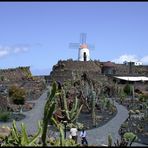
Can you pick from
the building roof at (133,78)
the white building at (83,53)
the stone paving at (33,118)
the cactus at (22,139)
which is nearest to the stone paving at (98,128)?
the stone paving at (33,118)

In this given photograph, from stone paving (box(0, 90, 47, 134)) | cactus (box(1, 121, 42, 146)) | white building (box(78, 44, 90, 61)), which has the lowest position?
stone paving (box(0, 90, 47, 134))

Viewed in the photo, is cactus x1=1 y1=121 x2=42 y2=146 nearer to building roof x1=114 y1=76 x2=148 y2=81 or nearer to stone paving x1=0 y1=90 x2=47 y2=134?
stone paving x1=0 y1=90 x2=47 y2=134

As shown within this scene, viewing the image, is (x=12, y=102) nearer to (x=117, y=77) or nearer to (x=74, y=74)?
(x=74, y=74)

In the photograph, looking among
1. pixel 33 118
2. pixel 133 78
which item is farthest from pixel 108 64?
pixel 33 118

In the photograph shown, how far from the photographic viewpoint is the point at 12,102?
35.7m

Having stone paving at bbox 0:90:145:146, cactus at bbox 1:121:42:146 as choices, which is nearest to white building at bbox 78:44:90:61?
stone paving at bbox 0:90:145:146

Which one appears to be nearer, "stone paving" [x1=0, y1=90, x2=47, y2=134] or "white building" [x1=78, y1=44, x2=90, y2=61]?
"stone paving" [x1=0, y1=90, x2=47, y2=134]

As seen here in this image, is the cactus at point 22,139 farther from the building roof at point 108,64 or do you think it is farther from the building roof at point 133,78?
the building roof at point 108,64

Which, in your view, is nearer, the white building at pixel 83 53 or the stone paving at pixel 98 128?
the stone paving at pixel 98 128

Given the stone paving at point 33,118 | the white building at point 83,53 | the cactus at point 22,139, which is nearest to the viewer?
the cactus at point 22,139

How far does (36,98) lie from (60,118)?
1712 centimetres

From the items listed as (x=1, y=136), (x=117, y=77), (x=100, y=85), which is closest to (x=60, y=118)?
(x=1, y=136)

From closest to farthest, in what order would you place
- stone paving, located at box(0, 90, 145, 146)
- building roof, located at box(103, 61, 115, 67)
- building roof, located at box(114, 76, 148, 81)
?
1. stone paving, located at box(0, 90, 145, 146)
2. building roof, located at box(114, 76, 148, 81)
3. building roof, located at box(103, 61, 115, 67)

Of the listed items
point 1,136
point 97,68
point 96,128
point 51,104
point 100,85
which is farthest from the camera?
point 97,68
